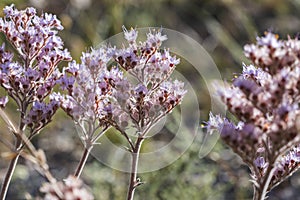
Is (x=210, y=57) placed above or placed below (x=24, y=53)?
above

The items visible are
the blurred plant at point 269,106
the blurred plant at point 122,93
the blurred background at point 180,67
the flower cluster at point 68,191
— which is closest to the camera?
the flower cluster at point 68,191

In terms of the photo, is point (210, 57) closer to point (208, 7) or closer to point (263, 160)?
point (208, 7)

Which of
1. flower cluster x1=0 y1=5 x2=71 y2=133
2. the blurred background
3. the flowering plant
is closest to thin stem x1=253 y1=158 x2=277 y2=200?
the flowering plant

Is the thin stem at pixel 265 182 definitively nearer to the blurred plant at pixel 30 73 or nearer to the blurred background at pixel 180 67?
the blurred plant at pixel 30 73

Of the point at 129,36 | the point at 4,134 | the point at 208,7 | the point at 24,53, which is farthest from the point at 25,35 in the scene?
the point at 208,7

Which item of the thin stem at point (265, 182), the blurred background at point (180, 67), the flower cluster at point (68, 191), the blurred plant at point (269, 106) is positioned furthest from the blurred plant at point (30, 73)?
the thin stem at point (265, 182)

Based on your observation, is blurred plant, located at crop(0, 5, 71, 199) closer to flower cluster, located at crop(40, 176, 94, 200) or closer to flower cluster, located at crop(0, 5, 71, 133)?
flower cluster, located at crop(0, 5, 71, 133)
